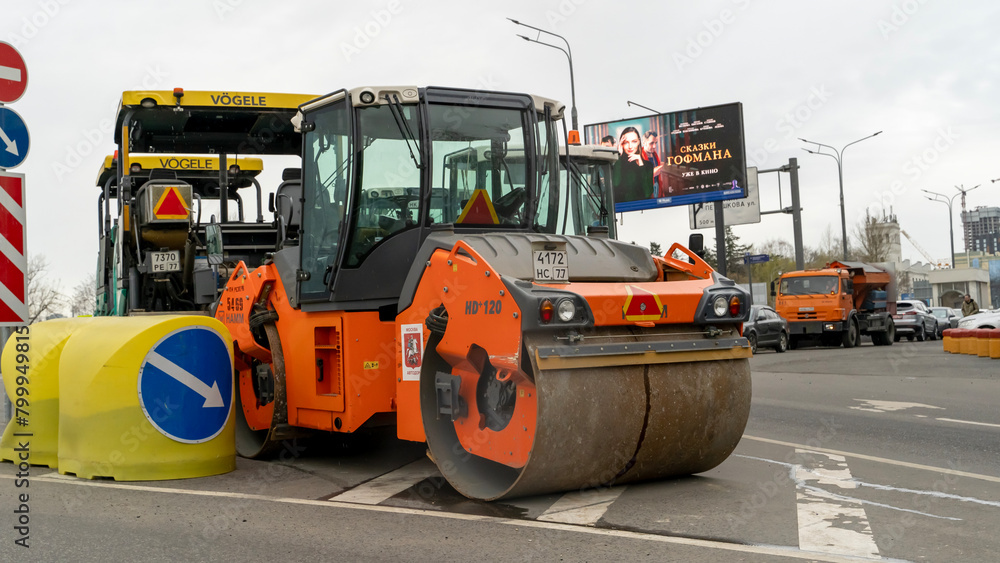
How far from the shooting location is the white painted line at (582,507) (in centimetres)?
572

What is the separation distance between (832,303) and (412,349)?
1065 inches

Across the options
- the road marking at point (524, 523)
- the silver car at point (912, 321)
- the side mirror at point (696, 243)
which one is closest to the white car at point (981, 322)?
the silver car at point (912, 321)

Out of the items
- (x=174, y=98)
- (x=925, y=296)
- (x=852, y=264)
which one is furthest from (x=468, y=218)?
(x=925, y=296)

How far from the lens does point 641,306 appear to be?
6141 millimetres

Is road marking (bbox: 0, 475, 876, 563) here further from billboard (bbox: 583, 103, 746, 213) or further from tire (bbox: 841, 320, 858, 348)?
tire (bbox: 841, 320, 858, 348)

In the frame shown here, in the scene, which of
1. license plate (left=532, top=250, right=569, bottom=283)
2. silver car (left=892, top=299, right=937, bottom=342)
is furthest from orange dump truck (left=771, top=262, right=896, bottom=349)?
license plate (left=532, top=250, right=569, bottom=283)

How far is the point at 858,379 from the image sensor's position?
56.7ft

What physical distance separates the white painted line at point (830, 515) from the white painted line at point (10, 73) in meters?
6.48

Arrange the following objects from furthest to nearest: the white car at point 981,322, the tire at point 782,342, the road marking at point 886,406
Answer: the tire at point 782,342 < the white car at point 981,322 < the road marking at point 886,406

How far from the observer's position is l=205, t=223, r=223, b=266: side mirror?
35.4 feet

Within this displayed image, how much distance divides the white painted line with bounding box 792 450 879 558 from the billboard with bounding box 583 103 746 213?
1067 inches

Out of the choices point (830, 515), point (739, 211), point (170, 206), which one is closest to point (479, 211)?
point (830, 515)

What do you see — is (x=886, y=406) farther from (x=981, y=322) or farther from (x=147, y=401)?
(x=981, y=322)

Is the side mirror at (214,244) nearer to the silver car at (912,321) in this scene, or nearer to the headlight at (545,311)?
the headlight at (545,311)
